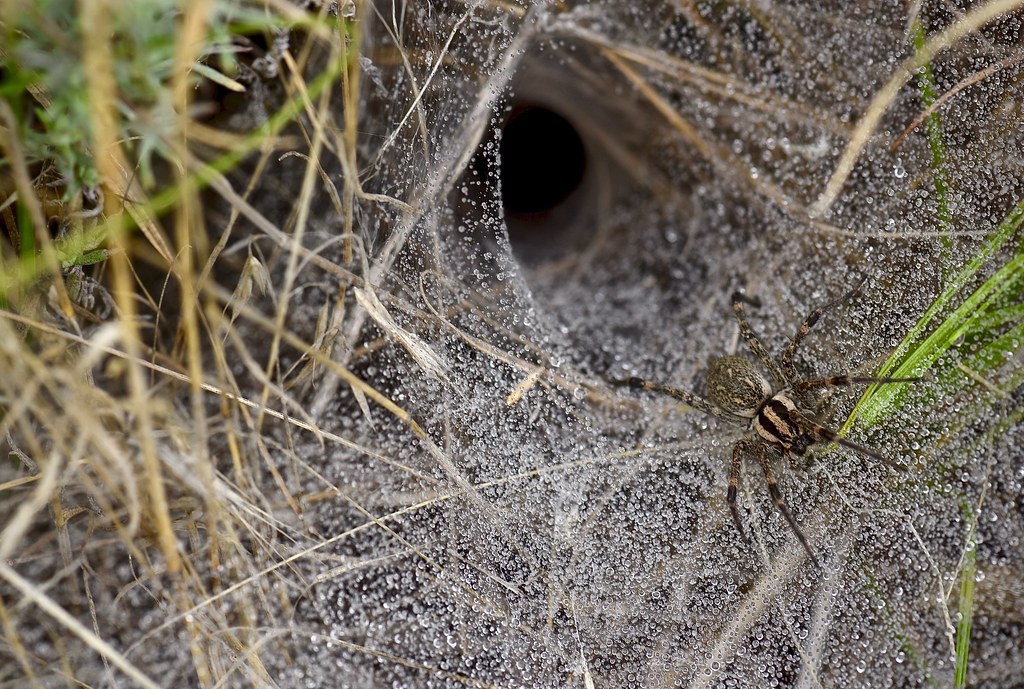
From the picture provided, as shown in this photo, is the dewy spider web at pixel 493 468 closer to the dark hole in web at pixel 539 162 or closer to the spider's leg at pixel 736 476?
the spider's leg at pixel 736 476

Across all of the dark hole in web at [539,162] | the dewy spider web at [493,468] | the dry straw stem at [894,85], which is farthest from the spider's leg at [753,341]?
the dark hole in web at [539,162]

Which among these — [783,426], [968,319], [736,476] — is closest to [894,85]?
[968,319]

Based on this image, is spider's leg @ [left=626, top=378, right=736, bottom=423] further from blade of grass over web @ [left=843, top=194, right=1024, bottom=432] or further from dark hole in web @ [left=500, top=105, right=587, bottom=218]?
dark hole in web @ [left=500, top=105, right=587, bottom=218]

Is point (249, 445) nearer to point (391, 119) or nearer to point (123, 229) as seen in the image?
point (123, 229)

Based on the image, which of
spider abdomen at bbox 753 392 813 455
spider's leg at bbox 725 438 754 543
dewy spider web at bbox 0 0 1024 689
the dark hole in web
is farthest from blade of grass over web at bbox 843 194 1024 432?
the dark hole in web

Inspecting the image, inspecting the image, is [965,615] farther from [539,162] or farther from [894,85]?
[539,162]

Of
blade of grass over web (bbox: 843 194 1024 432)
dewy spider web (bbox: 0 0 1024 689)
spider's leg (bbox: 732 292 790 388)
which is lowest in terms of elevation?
dewy spider web (bbox: 0 0 1024 689)
